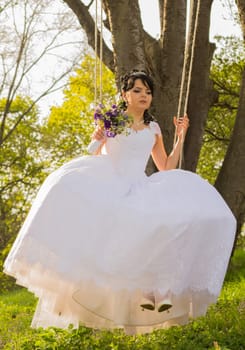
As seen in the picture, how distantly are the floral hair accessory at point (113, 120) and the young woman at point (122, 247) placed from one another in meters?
0.38

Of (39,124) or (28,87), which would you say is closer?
(28,87)

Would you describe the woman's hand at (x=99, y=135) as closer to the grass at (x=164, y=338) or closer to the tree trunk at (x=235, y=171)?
the grass at (x=164, y=338)

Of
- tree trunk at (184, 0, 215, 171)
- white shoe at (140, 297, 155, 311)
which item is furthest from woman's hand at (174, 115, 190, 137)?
tree trunk at (184, 0, 215, 171)

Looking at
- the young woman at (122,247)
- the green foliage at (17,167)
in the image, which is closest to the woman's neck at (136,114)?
the young woman at (122,247)

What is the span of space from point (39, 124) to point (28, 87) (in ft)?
5.61

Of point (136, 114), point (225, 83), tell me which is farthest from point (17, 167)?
point (136, 114)

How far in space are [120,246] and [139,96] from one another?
4.29 ft

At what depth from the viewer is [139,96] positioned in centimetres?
507

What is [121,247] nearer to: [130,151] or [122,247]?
[122,247]

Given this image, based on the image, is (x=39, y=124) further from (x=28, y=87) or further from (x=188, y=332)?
(x=188, y=332)

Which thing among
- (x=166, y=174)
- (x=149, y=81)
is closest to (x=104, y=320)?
(x=166, y=174)

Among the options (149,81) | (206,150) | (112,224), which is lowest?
(206,150)

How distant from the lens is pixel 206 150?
14312 mm

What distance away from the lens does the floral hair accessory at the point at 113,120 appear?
4.92 metres
